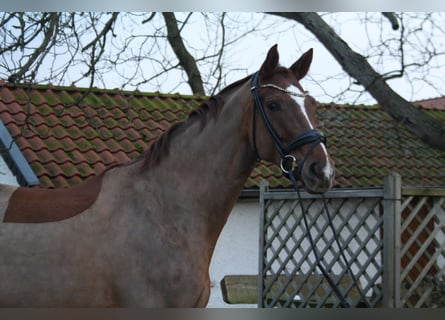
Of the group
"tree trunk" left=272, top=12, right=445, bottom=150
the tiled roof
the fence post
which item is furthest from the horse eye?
the tiled roof

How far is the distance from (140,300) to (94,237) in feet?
0.91

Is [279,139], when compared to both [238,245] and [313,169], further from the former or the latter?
[238,245]

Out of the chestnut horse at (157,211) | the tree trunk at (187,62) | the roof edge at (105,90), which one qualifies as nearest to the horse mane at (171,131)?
the chestnut horse at (157,211)

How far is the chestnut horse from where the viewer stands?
2.00 meters

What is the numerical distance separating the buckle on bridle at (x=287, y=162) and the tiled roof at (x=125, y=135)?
7.22 ft

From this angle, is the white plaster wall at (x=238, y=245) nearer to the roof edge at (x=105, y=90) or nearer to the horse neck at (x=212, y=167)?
the roof edge at (x=105, y=90)

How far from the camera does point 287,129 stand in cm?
206

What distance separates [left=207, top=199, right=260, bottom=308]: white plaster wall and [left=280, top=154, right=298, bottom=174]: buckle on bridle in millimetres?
3177

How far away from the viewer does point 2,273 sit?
202cm

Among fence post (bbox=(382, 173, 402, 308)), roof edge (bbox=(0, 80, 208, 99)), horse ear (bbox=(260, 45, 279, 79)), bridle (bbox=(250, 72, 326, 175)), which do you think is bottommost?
fence post (bbox=(382, 173, 402, 308))

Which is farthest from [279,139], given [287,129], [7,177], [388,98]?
[7,177]

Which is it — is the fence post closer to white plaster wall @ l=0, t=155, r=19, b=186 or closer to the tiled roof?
the tiled roof

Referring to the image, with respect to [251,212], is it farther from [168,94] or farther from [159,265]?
[159,265]

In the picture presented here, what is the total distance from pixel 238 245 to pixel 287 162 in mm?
3302
